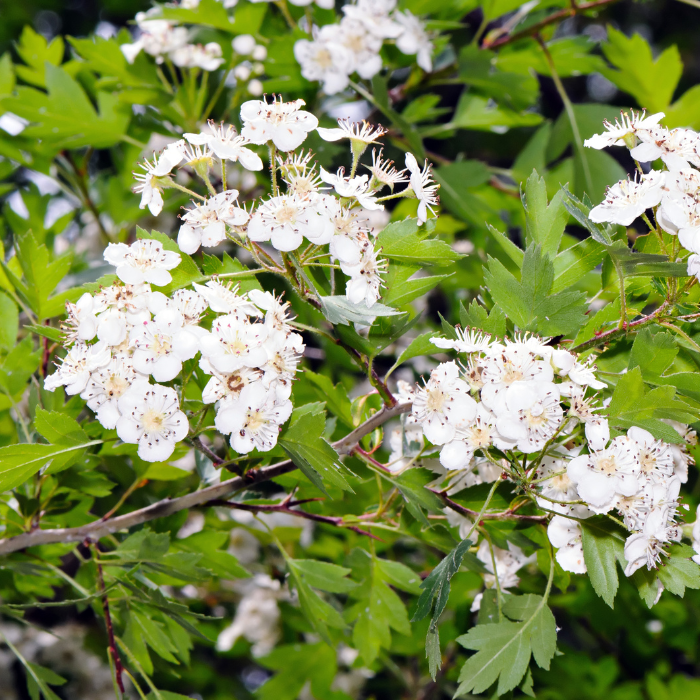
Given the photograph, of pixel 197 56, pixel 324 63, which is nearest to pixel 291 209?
pixel 324 63

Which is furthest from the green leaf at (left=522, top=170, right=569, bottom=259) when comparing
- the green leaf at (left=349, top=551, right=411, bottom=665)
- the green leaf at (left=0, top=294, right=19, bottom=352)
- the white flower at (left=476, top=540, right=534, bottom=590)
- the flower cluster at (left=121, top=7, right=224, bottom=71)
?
the flower cluster at (left=121, top=7, right=224, bottom=71)

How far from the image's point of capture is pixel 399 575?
1084mm

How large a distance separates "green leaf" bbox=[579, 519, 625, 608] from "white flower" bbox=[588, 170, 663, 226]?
0.35 m

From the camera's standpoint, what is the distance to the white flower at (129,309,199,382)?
2.47 ft

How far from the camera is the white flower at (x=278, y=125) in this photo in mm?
813

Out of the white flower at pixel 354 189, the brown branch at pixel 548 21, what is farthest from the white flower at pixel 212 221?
the brown branch at pixel 548 21

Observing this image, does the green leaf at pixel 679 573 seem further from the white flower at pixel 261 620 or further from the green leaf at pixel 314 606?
the white flower at pixel 261 620

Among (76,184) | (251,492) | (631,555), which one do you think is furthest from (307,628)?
(76,184)

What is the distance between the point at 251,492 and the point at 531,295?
1.86 feet

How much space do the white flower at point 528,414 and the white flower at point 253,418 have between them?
0.76ft

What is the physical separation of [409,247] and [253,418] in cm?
27

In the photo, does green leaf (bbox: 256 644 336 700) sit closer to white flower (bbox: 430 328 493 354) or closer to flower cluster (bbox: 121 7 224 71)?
white flower (bbox: 430 328 493 354)

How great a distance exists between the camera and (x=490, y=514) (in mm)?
881

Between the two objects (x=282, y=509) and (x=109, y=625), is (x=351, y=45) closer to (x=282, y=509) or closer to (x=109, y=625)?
(x=282, y=509)
